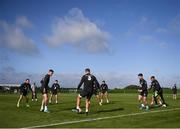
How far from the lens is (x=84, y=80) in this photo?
18.9 meters

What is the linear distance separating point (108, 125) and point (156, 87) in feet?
44.9

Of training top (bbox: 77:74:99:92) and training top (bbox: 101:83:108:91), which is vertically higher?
training top (bbox: 101:83:108:91)

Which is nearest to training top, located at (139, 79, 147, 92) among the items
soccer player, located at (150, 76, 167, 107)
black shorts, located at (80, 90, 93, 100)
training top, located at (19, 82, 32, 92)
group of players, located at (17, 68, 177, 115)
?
group of players, located at (17, 68, 177, 115)

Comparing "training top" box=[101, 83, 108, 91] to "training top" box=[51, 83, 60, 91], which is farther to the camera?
"training top" box=[51, 83, 60, 91]

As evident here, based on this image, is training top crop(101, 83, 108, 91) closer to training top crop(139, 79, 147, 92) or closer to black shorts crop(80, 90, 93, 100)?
training top crop(139, 79, 147, 92)

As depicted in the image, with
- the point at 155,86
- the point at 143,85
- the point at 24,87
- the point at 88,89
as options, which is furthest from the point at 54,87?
the point at 88,89

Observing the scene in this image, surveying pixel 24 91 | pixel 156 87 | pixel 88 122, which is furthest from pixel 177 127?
pixel 24 91

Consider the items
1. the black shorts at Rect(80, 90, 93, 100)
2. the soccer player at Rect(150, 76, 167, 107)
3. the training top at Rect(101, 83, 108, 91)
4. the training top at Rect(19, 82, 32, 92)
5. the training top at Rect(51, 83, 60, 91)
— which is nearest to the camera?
the black shorts at Rect(80, 90, 93, 100)

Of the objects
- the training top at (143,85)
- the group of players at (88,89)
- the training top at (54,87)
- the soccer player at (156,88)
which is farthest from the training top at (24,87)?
the soccer player at (156,88)

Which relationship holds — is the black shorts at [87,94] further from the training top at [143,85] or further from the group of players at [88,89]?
the training top at [143,85]

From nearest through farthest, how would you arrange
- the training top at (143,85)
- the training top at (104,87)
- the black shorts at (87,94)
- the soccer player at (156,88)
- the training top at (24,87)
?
the black shorts at (87,94) < the training top at (143,85) < the training top at (24,87) < the soccer player at (156,88) < the training top at (104,87)

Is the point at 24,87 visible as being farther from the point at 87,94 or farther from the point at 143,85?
the point at 143,85

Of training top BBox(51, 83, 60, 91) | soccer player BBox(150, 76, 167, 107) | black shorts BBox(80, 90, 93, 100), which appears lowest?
black shorts BBox(80, 90, 93, 100)

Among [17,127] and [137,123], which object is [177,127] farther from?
[17,127]
